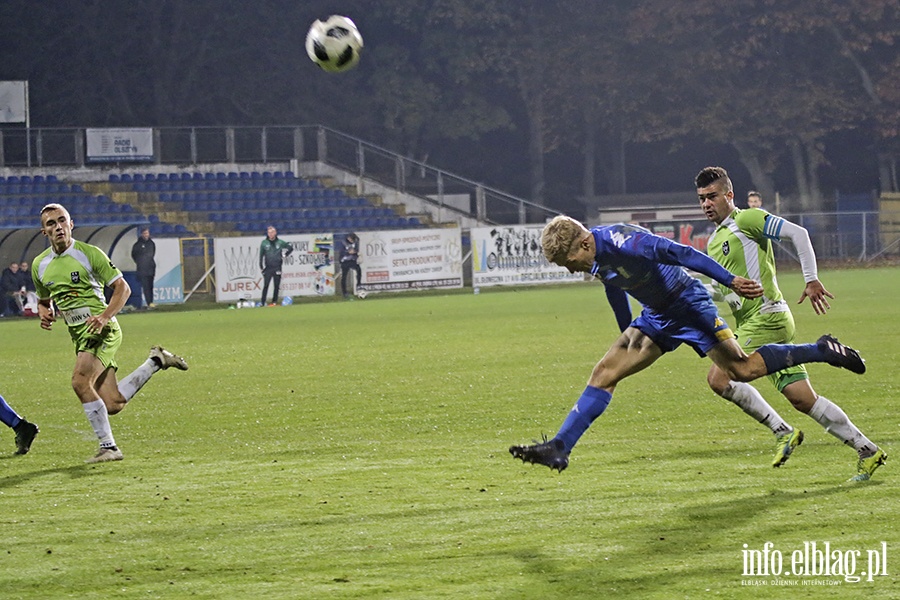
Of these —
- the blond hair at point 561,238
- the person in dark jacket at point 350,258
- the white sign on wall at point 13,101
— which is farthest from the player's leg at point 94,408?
the white sign on wall at point 13,101

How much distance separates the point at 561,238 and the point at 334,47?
7.57 meters

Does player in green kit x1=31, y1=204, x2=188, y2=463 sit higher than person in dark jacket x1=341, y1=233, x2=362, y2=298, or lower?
lower

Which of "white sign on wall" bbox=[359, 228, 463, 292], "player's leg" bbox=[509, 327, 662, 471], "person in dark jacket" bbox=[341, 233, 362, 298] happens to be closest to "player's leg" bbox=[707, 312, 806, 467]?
"player's leg" bbox=[509, 327, 662, 471]

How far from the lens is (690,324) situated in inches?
312

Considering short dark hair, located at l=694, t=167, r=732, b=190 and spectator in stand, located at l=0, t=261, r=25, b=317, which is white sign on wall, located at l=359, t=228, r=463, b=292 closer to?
spectator in stand, located at l=0, t=261, r=25, b=317

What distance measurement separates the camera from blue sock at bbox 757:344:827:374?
802 centimetres

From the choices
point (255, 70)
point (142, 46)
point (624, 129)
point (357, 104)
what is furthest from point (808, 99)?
point (142, 46)

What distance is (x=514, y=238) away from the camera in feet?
125

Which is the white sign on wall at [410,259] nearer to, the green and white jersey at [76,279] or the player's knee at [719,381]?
the green and white jersey at [76,279]

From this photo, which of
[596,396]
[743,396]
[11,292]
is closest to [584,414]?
[596,396]

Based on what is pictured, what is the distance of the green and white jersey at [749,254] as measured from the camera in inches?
353

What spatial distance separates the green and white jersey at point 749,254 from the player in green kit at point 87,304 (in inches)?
185

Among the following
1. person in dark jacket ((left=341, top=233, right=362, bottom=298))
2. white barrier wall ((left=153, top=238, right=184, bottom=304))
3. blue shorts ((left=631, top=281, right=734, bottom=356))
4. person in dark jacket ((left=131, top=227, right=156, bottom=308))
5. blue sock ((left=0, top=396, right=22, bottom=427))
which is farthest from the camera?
person in dark jacket ((left=341, top=233, right=362, bottom=298))

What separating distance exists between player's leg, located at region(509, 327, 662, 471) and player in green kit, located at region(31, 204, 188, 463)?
4.12m
